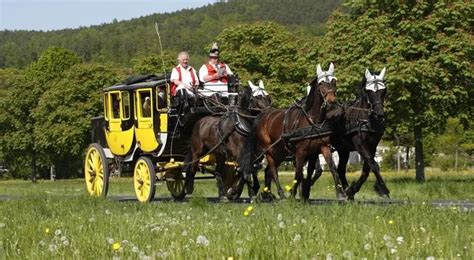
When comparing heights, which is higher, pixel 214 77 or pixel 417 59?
pixel 417 59

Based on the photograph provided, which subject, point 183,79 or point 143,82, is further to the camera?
point 143,82

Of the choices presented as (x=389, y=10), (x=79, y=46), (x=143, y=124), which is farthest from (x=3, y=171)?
(x=79, y=46)

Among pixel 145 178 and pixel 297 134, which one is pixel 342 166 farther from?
pixel 145 178

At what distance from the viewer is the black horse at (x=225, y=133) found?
16.5 metres

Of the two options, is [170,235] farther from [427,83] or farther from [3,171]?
[3,171]

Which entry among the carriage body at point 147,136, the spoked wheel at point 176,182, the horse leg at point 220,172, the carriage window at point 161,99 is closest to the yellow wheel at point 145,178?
the carriage body at point 147,136

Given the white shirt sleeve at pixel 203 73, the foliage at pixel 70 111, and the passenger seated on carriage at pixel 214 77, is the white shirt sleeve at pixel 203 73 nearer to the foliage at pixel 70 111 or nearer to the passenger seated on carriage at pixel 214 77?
the passenger seated on carriage at pixel 214 77

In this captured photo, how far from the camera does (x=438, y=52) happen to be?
35.7 m

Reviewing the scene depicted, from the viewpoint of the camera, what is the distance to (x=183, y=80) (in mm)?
17719

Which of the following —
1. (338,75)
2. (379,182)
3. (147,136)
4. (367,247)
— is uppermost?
(338,75)

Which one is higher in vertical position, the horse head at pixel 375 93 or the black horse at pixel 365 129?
the horse head at pixel 375 93

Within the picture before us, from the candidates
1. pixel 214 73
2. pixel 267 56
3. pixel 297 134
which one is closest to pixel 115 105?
pixel 214 73

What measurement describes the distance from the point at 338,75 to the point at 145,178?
2024 centimetres

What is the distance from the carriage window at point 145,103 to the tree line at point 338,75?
17.2 m
